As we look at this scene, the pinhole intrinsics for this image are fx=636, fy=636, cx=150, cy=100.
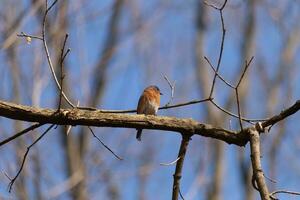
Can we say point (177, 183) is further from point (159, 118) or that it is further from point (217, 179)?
point (217, 179)

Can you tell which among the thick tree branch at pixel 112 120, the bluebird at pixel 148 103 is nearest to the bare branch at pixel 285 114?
the thick tree branch at pixel 112 120

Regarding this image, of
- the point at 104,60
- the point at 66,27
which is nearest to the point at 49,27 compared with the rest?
the point at 66,27

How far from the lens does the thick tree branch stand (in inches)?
126

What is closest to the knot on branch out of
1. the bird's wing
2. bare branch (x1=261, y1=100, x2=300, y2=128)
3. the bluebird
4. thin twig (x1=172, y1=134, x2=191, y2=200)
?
bare branch (x1=261, y1=100, x2=300, y2=128)

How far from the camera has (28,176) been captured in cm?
840

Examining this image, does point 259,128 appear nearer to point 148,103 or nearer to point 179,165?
point 179,165

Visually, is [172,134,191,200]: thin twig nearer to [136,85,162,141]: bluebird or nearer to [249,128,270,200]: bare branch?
[249,128,270,200]: bare branch

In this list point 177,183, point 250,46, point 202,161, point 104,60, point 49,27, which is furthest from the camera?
point 250,46

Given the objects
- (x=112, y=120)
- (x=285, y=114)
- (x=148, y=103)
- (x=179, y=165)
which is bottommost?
(x=179, y=165)

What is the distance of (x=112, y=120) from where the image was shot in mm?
3334

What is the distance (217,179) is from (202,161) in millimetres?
971

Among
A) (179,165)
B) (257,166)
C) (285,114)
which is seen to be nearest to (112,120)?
(179,165)

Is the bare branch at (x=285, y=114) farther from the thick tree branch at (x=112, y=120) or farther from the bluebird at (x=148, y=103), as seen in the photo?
the bluebird at (x=148, y=103)

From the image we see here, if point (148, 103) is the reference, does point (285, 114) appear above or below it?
below
